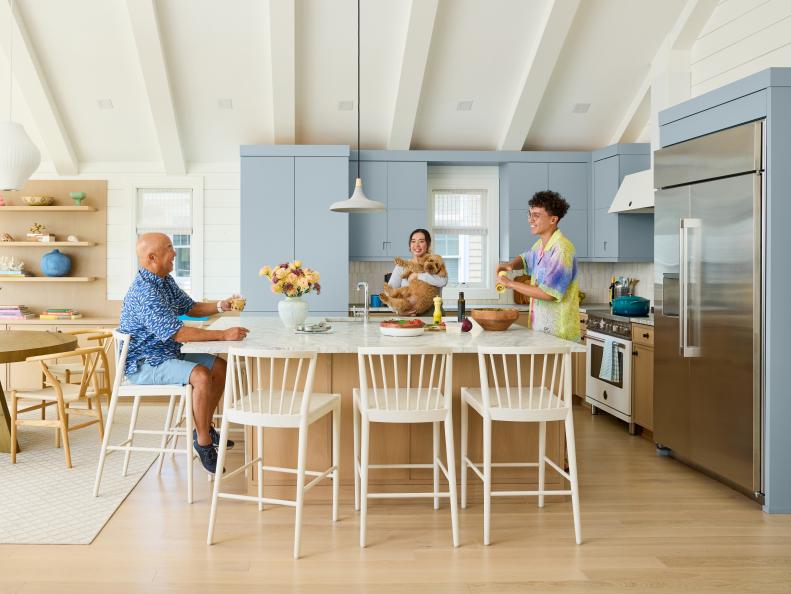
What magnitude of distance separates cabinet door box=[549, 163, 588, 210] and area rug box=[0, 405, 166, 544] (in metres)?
4.48

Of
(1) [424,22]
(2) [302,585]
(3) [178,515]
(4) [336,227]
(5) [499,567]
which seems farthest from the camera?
(4) [336,227]

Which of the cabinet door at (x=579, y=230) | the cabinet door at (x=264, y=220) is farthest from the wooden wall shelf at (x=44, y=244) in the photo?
the cabinet door at (x=579, y=230)

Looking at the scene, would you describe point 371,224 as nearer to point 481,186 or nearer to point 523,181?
point 481,186

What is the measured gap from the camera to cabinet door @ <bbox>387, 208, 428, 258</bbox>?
686cm

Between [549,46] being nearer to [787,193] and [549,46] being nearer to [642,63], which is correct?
[642,63]

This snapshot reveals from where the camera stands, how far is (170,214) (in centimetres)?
718

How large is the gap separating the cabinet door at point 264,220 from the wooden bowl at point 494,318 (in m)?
2.95

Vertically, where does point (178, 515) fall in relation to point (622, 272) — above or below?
below

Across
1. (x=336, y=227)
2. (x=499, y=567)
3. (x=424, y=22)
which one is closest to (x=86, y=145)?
(x=336, y=227)

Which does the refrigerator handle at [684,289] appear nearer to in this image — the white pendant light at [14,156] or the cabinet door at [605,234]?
the cabinet door at [605,234]

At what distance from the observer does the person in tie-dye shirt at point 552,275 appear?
4.08 metres

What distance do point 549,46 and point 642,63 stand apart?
0.99 meters

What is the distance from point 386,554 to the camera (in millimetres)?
3045

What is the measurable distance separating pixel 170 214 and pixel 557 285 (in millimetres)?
4644
